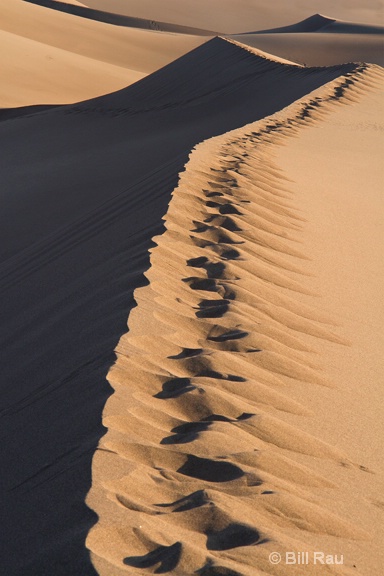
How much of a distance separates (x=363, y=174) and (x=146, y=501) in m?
5.34

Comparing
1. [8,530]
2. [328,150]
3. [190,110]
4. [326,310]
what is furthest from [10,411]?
[190,110]

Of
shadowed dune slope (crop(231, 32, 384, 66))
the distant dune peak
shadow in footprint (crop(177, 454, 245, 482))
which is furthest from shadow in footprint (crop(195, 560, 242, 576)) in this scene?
the distant dune peak

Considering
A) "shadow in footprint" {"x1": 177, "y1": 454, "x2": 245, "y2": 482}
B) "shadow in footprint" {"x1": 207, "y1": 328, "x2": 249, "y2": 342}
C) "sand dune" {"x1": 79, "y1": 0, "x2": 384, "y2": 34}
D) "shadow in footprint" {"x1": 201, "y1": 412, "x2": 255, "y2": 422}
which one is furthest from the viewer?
"sand dune" {"x1": 79, "y1": 0, "x2": 384, "y2": 34}

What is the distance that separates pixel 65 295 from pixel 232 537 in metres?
2.03

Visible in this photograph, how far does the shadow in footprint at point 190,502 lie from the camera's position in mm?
2062

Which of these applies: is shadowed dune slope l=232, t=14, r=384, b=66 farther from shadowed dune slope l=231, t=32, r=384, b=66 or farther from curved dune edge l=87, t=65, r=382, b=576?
curved dune edge l=87, t=65, r=382, b=576

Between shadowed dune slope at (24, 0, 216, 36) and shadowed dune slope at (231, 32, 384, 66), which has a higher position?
shadowed dune slope at (24, 0, 216, 36)

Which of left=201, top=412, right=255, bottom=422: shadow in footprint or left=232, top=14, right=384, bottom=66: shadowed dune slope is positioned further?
left=232, top=14, right=384, bottom=66: shadowed dune slope

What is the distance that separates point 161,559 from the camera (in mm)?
1847

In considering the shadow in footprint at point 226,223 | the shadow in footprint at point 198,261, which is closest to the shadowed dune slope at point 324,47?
the shadow in footprint at point 226,223

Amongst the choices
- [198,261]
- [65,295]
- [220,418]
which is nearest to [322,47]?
[198,261]

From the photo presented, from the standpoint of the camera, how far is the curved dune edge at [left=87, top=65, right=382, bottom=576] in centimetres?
193

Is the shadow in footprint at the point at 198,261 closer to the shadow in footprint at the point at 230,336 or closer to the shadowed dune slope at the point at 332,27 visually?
the shadow in footprint at the point at 230,336

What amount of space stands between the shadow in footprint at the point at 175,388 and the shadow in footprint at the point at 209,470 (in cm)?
33
